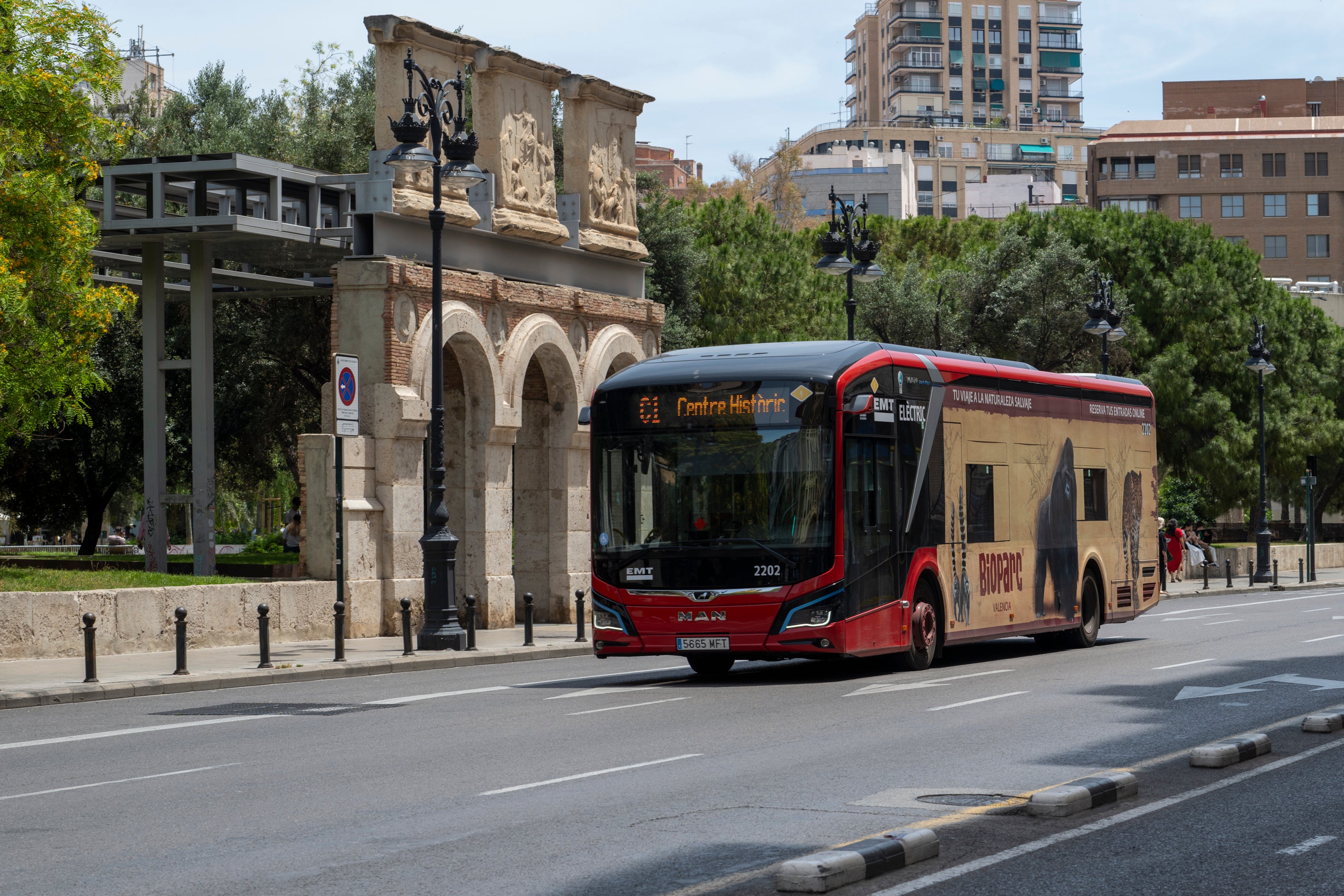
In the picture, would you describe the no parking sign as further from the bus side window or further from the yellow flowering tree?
the bus side window

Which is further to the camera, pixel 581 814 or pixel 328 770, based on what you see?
pixel 328 770

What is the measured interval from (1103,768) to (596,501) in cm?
792

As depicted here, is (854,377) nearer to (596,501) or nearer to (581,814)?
(596,501)

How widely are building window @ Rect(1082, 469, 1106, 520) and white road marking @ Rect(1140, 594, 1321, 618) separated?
9.69 metres

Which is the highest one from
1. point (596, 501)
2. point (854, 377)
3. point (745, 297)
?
point (745, 297)

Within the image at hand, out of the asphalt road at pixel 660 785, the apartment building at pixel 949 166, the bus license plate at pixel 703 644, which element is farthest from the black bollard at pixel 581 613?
the apartment building at pixel 949 166

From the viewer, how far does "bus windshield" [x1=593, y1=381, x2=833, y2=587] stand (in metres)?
17.1

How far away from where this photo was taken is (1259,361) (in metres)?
45.1

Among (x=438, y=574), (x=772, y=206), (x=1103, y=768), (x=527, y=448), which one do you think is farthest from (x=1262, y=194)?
(x=1103, y=768)

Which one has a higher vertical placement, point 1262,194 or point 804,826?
point 1262,194

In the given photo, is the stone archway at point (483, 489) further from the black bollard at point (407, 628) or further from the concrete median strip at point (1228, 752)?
the concrete median strip at point (1228, 752)

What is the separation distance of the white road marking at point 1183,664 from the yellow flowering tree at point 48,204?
14.3 metres

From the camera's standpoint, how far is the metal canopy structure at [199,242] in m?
25.5

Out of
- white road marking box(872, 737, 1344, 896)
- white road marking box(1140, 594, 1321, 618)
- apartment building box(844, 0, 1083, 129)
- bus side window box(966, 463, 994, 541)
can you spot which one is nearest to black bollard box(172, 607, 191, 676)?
bus side window box(966, 463, 994, 541)
